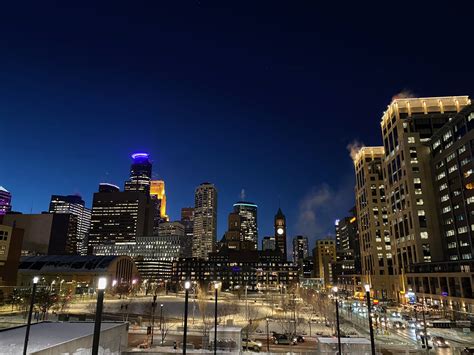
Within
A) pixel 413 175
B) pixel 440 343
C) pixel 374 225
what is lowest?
pixel 440 343

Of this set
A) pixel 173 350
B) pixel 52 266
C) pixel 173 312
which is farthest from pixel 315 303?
pixel 52 266

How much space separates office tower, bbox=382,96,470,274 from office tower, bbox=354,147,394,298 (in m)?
11.9

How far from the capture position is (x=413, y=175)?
138 meters

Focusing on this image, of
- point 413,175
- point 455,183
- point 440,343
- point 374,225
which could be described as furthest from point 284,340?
point 374,225

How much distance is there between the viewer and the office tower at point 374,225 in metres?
163

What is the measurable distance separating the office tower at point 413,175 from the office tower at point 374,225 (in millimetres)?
11903

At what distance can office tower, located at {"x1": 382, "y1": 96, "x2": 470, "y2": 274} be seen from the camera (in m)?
131

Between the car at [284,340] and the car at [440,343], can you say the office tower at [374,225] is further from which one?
the car at [284,340]

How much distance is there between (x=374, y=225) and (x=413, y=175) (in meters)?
45.0

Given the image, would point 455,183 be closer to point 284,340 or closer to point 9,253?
point 284,340

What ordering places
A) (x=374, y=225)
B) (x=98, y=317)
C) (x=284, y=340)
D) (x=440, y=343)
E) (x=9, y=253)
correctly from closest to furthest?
(x=98, y=317) < (x=440, y=343) < (x=284, y=340) < (x=9, y=253) < (x=374, y=225)

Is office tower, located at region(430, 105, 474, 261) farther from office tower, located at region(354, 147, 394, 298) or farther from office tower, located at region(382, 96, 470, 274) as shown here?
office tower, located at region(354, 147, 394, 298)

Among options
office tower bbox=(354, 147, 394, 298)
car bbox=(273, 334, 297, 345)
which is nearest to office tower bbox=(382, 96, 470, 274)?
office tower bbox=(354, 147, 394, 298)

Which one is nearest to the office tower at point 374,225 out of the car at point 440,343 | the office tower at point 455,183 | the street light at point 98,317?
the office tower at point 455,183
